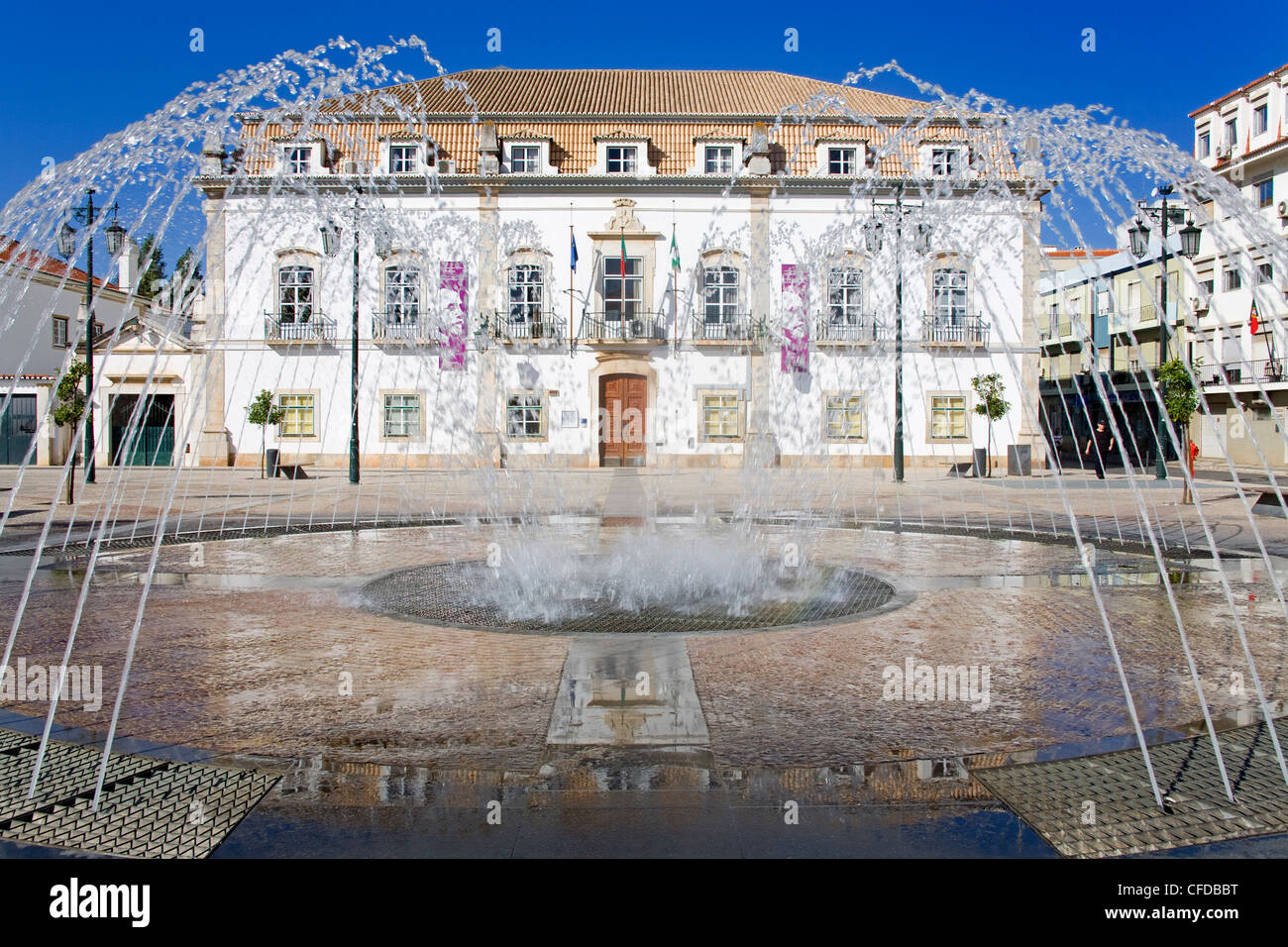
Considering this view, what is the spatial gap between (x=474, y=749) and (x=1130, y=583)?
702 cm

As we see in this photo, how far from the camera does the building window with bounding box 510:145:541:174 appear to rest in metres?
32.3

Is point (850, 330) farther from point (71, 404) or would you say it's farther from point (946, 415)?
point (71, 404)

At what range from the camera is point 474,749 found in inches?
155

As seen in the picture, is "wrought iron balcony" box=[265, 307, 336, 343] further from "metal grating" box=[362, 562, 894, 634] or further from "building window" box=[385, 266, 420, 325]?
"metal grating" box=[362, 562, 894, 634]

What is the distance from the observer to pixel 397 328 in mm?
32688

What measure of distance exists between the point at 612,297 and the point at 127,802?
30.6 meters

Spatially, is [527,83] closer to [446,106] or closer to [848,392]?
[446,106]

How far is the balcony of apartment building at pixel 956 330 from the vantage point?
106ft

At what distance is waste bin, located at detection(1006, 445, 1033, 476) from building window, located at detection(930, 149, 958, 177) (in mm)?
9690

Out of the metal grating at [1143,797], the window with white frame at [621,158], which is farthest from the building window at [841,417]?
the metal grating at [1143,797]

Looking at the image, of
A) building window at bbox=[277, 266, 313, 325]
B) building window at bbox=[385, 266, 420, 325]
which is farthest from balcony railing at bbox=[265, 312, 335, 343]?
building window at bbox=[385, 266, 420, 325]

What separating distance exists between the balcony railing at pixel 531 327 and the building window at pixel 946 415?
13730mm

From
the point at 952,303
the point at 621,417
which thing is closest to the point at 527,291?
the point at 621,417
